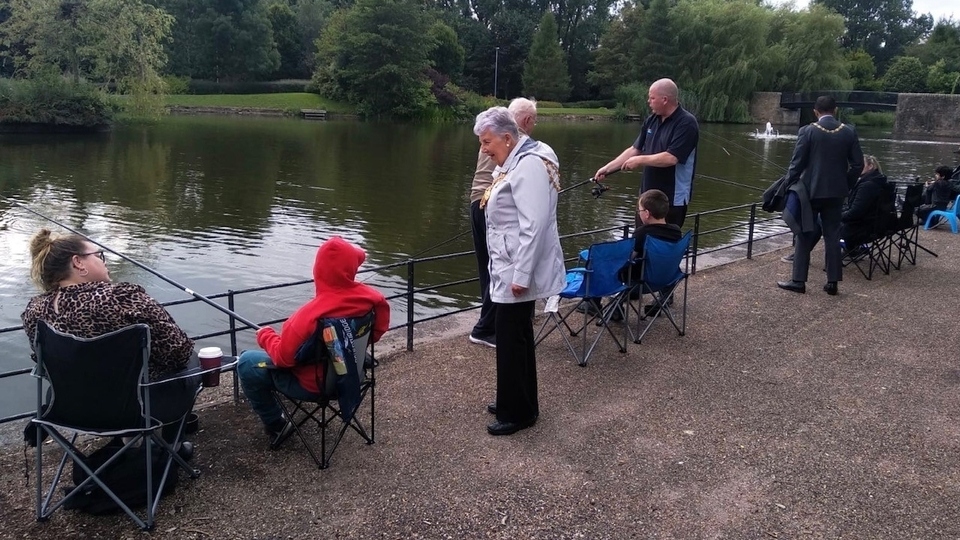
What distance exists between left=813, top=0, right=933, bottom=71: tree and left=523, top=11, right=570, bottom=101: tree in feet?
125

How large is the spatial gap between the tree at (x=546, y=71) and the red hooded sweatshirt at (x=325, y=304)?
67.8 m

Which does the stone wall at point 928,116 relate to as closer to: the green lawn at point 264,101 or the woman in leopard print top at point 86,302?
the green lawn at point 264,101

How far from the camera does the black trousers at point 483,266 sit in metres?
5.54

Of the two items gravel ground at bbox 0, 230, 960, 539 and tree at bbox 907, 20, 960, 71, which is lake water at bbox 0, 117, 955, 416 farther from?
tree at bbox 907, 20, 960, 71

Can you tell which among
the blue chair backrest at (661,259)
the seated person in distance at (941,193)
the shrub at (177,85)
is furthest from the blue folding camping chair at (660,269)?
the shrub at (177,85)

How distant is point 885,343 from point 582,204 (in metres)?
12.2

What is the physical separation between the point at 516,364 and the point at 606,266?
4.84 ft

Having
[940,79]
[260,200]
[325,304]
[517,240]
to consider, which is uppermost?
[940,79]

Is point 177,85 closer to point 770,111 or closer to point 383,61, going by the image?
point 383,61

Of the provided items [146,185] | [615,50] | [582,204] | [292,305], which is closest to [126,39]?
[146,185]

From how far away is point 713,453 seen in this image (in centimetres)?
409

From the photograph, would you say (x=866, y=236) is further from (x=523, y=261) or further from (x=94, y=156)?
(x=94, y=156)

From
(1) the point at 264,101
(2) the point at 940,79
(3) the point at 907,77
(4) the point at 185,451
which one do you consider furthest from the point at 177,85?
(3) the point at 907,77

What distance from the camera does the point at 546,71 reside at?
6938cm
